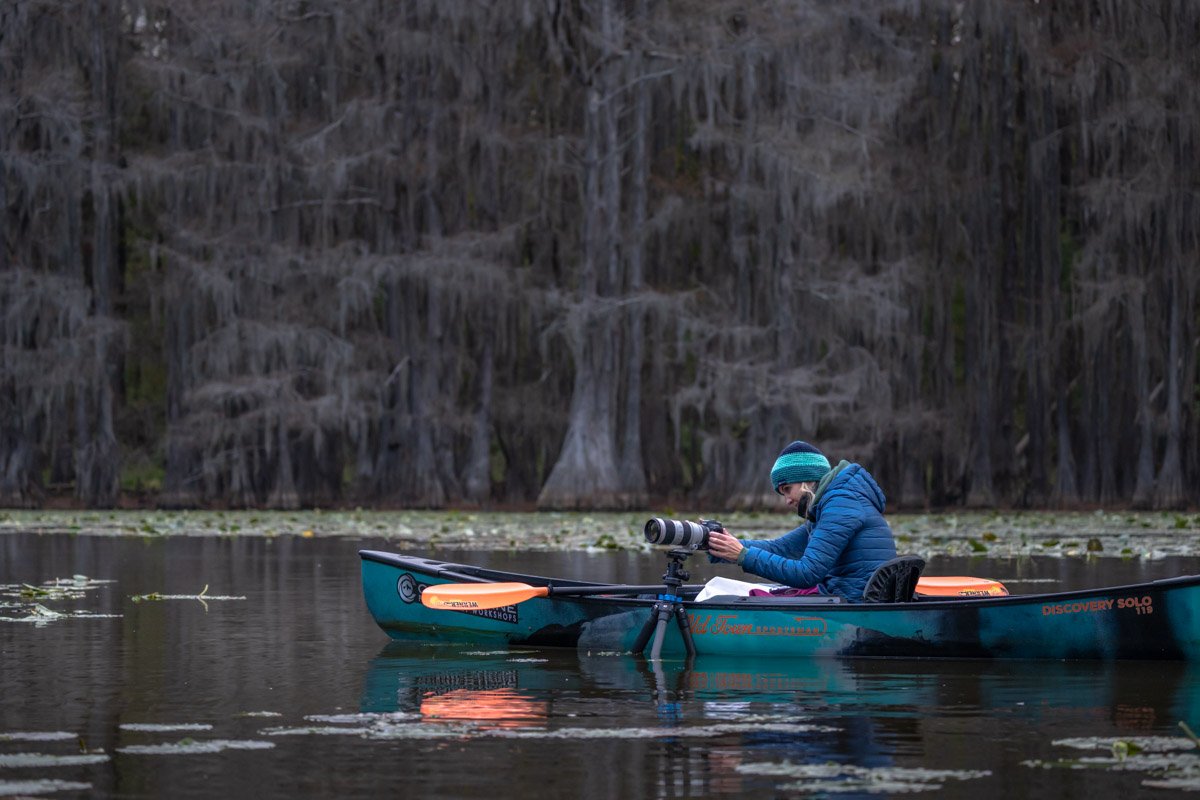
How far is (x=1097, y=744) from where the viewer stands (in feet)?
23.5

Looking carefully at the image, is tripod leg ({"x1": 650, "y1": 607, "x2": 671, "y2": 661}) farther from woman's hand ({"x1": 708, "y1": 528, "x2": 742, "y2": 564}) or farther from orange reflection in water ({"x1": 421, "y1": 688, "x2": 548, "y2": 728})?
orange reflection in water ({"x1": 421, "y1": 688, "x2": 548, "y2": 728})

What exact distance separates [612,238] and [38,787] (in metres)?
30.7

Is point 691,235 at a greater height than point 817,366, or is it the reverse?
point 691,235

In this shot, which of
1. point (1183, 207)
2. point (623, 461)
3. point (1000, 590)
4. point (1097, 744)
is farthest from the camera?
point (623, 461)

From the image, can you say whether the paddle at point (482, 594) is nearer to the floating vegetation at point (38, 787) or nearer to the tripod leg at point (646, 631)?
the tripod leg at point (646, 631)

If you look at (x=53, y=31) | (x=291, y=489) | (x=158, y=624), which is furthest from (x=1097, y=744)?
(x=53, y=31)

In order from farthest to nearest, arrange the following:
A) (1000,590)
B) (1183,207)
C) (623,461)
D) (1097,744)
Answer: (623,461) → (1183,207) → (1000,590) → (1097,744)

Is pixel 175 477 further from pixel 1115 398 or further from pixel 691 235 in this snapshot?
pixel 1115 398

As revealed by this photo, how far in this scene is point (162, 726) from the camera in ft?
25.2

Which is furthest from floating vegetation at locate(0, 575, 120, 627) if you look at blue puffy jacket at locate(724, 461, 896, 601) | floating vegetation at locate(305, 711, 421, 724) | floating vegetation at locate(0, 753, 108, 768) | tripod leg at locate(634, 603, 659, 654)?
floating vegetation at locate(0, 753, 108, 768)

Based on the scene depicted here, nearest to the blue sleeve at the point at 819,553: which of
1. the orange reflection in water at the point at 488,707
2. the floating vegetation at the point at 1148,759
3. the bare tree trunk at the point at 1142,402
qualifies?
the orange reflection in water at the point at 488,707

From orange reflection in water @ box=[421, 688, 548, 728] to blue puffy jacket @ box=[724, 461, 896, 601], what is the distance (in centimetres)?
187

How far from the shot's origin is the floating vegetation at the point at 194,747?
23.0ft

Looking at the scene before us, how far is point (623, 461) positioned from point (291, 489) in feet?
20.1
